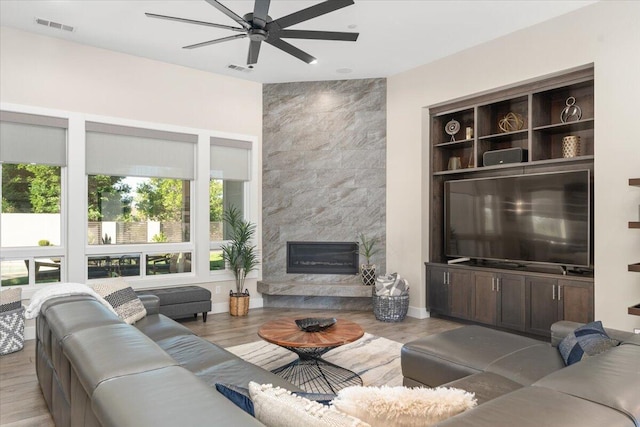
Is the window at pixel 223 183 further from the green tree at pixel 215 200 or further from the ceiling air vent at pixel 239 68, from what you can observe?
the ceiling air vent at pixel 239 68

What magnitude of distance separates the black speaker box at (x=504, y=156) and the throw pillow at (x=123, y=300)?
4.07 meters

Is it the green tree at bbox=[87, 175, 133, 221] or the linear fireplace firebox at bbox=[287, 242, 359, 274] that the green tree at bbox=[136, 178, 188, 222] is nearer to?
the green tree at bbox=[87, 175, 133, 221]

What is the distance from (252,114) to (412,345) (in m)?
4.50

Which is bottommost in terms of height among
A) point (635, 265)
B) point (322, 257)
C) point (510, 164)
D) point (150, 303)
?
point (150, 303)

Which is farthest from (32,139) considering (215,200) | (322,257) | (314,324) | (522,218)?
(522,218)

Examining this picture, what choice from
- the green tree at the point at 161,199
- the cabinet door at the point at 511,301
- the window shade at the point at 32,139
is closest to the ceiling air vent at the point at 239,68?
the green tree at the point at 161,199

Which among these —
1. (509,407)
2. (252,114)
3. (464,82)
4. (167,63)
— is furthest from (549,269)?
(167,63)

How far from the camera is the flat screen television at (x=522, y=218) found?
423 cm

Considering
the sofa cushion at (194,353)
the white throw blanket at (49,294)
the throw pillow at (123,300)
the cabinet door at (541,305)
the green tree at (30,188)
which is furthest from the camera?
the green tree at (30,188)

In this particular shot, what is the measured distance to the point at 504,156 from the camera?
16.0 feet

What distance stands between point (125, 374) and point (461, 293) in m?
4.52

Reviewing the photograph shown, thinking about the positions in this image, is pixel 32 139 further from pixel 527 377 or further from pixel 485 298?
pixel 485 298

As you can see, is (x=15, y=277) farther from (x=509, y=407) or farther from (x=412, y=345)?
(x=509, y=407)

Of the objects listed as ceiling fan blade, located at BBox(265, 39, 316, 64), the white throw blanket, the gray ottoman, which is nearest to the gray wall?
the gray ottoman
